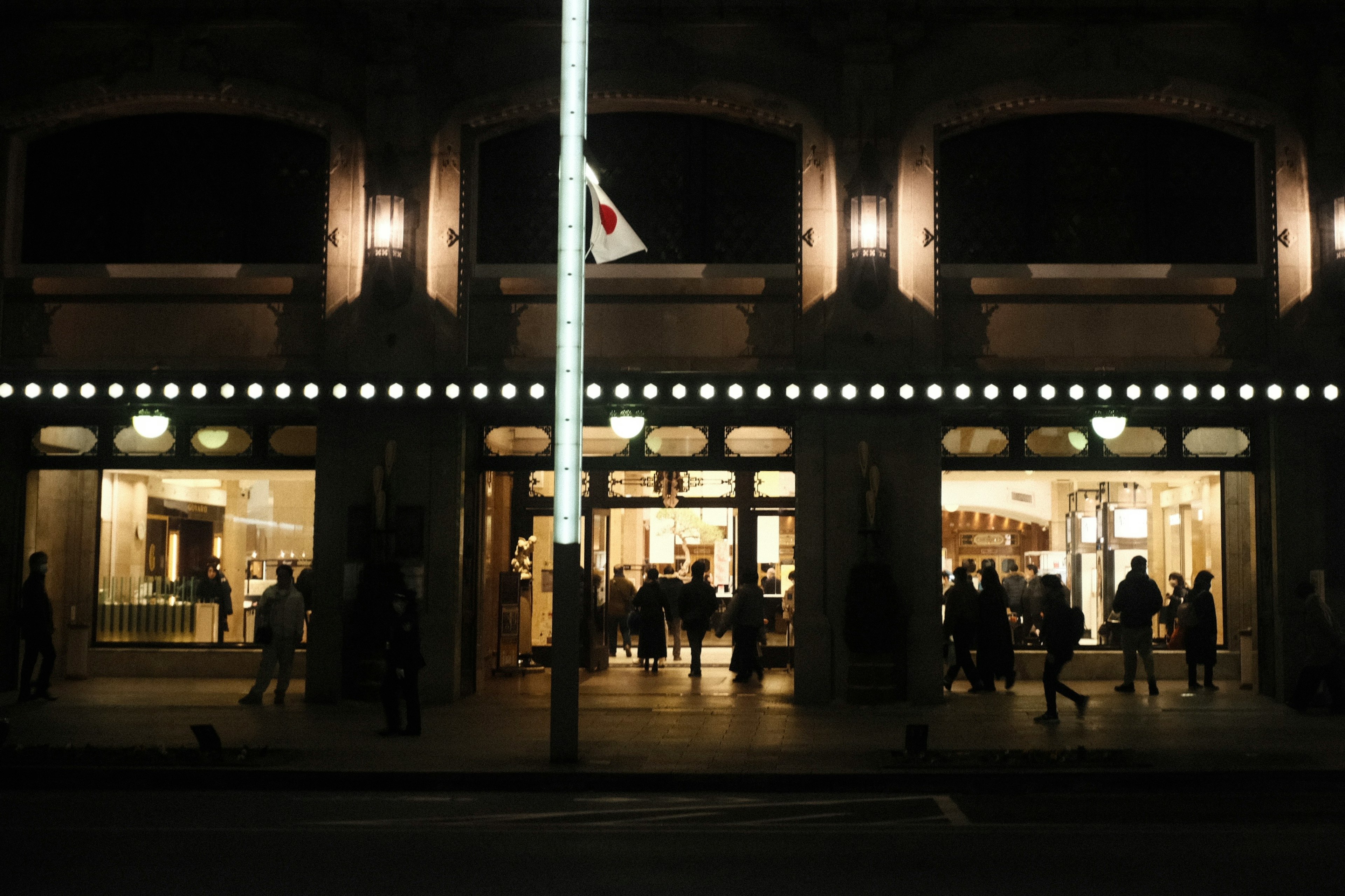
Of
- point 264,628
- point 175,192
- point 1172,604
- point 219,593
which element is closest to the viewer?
point 264,628

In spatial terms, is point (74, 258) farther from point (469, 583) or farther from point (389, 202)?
point (469, 583)

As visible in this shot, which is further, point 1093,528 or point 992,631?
point 1093,528

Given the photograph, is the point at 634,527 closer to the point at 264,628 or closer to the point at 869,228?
the point at 264,628

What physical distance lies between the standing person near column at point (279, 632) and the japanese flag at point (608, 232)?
663cm

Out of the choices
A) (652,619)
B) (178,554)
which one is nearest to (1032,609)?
(652,619)

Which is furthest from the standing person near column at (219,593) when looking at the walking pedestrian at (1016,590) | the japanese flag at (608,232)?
the walking pedestrian at (1016,590)

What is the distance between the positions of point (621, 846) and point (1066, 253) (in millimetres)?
13019

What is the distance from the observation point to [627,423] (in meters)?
19.3

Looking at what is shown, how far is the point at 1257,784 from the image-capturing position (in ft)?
40.4

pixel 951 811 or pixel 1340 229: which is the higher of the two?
pixel 1340 229

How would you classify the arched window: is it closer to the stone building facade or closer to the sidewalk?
the stone building facade

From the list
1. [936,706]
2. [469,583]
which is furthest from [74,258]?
[936,706]

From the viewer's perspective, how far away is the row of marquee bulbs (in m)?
18.2

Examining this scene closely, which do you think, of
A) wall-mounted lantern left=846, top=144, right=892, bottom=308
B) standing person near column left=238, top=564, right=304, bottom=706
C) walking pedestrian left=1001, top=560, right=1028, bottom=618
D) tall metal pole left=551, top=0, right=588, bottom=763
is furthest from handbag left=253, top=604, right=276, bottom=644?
walking pedestrian left=1001, top=560, right=1028, bottom=618
